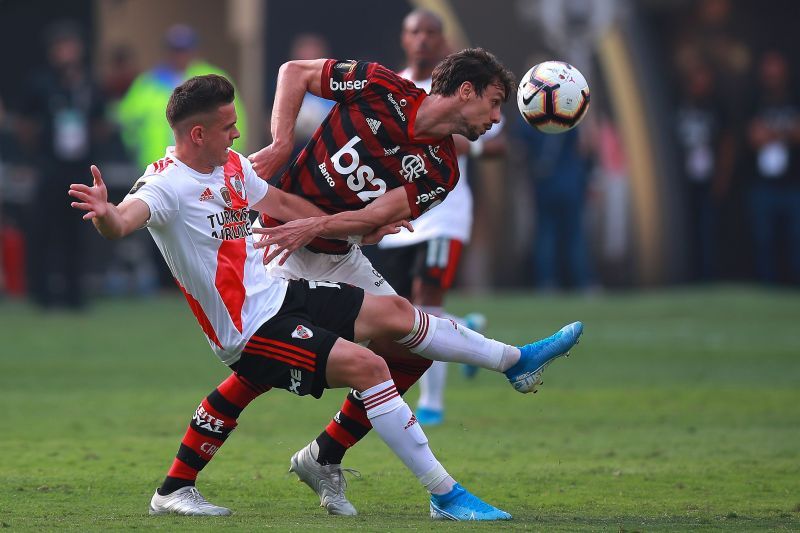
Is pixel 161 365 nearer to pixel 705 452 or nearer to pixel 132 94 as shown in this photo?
pixel 705 452

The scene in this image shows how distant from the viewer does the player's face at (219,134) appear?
6.28 metres

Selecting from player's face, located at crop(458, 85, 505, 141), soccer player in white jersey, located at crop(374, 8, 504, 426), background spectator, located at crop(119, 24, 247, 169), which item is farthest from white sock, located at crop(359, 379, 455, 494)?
background spectator, located at crop(119, 24, 247, 169)

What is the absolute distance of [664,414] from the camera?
1044 cm

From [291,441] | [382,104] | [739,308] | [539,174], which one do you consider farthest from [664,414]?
[539,174]

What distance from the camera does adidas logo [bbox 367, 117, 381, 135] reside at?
23.0 ft

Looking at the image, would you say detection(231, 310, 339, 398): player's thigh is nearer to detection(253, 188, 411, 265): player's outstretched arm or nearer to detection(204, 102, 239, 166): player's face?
detection(253, 188, 411, 265): player's outstretched arm

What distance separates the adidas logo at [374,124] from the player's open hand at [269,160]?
43cm

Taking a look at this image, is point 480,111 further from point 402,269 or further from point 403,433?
point 402,269

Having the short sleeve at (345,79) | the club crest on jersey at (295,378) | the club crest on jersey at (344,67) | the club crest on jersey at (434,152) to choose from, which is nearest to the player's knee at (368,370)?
the club crest on jersey at (295,378)

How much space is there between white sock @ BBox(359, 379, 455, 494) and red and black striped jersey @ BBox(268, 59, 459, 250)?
1008 millimetres

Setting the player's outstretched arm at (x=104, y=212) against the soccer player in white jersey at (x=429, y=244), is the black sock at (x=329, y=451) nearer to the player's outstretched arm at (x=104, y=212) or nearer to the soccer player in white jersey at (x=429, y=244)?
the player's outstretched arm at (x=104, y=212)

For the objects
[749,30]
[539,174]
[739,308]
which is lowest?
[739,308]

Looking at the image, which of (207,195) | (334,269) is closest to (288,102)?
(334,269)

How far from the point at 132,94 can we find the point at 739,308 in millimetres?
8875
